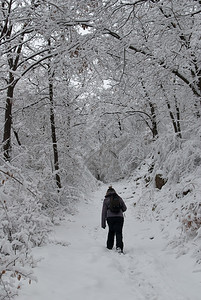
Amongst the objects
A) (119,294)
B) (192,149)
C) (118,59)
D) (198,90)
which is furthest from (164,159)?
(119,294)

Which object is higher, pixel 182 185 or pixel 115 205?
pixel 182 185

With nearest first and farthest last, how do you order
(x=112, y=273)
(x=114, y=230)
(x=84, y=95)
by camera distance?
(x=112, y=273) < (x=114, y=230) < (x=84, y=95)

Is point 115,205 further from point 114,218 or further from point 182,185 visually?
point 182,185

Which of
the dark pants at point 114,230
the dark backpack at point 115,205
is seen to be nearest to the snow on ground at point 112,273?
the dark pants at point 114,230

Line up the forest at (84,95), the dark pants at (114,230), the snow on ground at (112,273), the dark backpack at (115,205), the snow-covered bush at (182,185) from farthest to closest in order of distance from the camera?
the dark backpack at (115,205) → the dark pants at (114,230) → the snow-covered bush at (182,185) → the forest at (84,95) → the snow on ground at (112,273)

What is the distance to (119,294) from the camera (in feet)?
12.6

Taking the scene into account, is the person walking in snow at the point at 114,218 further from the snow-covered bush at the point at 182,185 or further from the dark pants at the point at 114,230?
the snow-covered bush at the point at 182,185

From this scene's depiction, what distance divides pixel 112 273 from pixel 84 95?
12378mm

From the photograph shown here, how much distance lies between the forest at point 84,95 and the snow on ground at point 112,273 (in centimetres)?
46

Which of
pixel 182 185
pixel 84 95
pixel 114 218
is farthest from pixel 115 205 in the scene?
pixel 84 95

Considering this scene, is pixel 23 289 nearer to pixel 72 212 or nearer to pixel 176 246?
pixel 176 246

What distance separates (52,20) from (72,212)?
29.4ft

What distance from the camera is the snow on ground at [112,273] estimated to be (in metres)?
3.79

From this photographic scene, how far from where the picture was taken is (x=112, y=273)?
4.72 m
